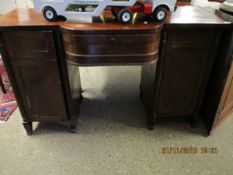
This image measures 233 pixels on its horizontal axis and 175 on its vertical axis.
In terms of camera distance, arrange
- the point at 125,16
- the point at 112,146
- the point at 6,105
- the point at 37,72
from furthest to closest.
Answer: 1. the point at 6,105
2. the point at 112,146
3. the point at 37,72
4. the point at 125,16

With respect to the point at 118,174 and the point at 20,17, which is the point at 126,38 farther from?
the point at 118,174

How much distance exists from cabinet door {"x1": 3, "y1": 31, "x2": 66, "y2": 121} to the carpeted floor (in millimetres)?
221

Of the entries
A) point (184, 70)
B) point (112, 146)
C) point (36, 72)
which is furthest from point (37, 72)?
point (184, 70)

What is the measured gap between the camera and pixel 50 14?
105 centimetres

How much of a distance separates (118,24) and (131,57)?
20cm

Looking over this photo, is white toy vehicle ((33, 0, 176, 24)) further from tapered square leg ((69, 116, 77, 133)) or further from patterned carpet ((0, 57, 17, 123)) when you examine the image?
patterned carpet ((0, 57, 17, 123))

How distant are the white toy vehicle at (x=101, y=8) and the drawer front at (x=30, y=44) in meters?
0.12

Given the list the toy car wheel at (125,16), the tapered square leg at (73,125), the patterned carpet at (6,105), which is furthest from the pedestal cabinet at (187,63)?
the patterned carpet at (6,105)

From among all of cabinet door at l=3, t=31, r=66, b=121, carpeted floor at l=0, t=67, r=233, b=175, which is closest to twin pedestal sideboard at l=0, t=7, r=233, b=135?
cabinet door at l=3, t=31, r=66, b=121

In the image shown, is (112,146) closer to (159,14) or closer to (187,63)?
(187,63)

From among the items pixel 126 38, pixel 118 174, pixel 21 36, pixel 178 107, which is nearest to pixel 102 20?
pixel 126 38

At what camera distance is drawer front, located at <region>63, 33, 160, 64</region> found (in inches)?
38.7

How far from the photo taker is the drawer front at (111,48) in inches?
38.7

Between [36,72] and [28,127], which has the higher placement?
[36,72]
